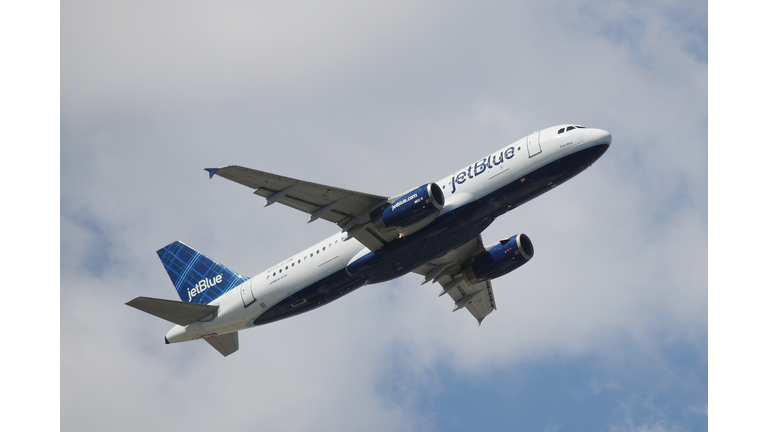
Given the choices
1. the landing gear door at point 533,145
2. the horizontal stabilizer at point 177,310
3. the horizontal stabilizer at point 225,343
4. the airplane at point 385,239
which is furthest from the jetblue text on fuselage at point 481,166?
the horizontal stabilizer at point 225,343

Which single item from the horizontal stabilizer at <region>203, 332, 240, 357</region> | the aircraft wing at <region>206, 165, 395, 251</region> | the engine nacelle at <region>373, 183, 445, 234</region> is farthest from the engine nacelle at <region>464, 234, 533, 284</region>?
the horizontal stabilizer at <region>203, 332, 240, 357</region>

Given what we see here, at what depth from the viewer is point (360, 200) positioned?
38812mm

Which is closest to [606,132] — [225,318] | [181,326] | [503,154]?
[503,154]

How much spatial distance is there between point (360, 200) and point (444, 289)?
12358 millimetres

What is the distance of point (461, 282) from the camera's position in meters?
48.0

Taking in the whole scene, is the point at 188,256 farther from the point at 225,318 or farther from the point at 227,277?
the point at 225,318

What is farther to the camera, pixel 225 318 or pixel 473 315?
pixel 473 315

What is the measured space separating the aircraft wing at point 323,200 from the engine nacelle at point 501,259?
902cm

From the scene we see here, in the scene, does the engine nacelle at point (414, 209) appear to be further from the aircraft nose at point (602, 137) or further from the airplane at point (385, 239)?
the aircraft nose at point (602, 137)

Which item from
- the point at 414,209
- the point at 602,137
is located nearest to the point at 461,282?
the point at 414,209

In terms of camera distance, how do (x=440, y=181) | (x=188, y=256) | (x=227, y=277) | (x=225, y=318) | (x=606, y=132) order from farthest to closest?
(x=188, y=256) < (x=227, y=277) < (x=225, y=318) < (x=440, y=181) < (x=606, y=132)

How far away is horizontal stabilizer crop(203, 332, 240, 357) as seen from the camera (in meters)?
46.2

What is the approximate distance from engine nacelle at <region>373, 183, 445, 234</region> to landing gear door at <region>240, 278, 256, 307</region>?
386 inches

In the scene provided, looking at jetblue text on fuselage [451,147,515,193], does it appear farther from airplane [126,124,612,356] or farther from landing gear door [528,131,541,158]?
landing gear door [528,131,541,158]
